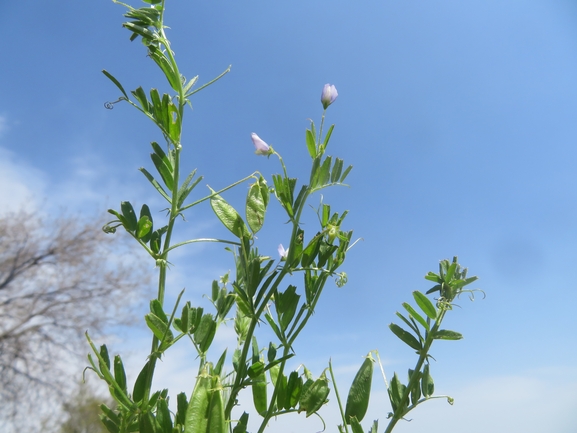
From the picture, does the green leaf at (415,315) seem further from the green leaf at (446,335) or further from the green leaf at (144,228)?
the green leaf at (144,228)

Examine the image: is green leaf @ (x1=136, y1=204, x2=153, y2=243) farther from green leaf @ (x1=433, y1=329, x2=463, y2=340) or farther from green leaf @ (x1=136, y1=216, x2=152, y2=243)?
green leaf @ (x1=433, y1=329, x2=463, y2=340)

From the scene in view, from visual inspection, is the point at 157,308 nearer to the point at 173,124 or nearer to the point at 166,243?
the point at 166,243

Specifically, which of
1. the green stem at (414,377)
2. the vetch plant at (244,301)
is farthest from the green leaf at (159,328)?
the green stem at (414,377)

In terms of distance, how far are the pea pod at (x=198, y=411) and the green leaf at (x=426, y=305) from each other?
0.61 feet

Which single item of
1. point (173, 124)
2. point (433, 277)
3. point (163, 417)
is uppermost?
point (173, 124)

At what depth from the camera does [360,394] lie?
1.17 feet

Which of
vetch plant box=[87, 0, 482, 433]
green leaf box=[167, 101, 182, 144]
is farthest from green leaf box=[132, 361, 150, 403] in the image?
green leaf box=[167, 101, 182, 144]

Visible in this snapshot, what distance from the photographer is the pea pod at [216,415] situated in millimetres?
300

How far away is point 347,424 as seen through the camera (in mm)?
363

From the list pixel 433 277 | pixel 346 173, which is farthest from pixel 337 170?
pixel 433 277

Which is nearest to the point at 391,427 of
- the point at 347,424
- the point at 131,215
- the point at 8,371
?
the point at 347,424

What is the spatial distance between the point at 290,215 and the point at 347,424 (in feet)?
0.59

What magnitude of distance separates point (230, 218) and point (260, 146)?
69mm

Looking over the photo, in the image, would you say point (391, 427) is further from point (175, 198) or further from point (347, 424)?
point (175, 198)
